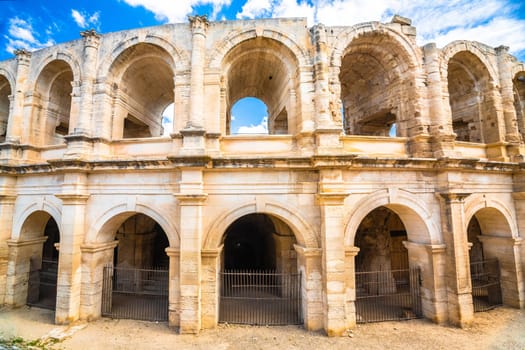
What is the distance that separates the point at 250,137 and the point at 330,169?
2.79 metres

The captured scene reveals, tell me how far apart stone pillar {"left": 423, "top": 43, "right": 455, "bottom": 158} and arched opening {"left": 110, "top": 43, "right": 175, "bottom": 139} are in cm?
921

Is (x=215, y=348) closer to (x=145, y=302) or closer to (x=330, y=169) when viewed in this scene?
(x=145, y=302)

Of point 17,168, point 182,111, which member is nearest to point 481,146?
point 182,111

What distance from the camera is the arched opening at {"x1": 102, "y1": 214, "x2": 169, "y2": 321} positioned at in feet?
32.9

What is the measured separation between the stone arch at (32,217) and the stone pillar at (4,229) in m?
0.22

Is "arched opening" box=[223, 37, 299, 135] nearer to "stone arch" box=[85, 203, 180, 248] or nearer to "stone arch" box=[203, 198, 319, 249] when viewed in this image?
"stone arch" box=[203, 198, 319, 249]

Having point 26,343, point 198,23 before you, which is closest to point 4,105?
point 198,23

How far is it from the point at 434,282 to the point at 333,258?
3.62m

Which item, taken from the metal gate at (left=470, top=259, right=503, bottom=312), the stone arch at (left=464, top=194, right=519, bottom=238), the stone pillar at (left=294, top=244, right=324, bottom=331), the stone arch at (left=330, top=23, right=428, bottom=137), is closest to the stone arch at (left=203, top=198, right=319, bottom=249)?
the stone pillar at (left=294, top=244, right=324, bottom=331)

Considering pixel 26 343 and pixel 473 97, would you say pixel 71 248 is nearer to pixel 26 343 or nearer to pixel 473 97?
pixel 26 343

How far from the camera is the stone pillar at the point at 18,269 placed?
9.54m

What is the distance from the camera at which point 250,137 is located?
8.67m

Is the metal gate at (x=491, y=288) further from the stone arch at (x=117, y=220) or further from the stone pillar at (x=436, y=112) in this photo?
the stone arch at (x=117, y=220)

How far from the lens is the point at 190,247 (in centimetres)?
775
